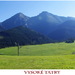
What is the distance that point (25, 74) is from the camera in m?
13.1

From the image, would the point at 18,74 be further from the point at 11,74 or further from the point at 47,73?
the point at 47,73

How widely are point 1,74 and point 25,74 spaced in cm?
147

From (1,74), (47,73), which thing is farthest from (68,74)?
(1,74)

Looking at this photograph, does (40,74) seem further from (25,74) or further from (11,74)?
(11,74)

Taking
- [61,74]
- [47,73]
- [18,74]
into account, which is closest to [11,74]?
[18,74]

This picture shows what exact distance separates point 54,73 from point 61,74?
578 mm

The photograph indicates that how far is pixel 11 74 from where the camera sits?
12.9 metres

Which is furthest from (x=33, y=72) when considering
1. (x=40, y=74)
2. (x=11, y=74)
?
(x=11, y=74)

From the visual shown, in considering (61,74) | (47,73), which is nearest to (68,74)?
(61,74)

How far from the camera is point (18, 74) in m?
12.9

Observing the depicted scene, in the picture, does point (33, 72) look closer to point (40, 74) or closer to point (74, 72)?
point (40, 74)

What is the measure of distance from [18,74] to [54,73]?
2282mm

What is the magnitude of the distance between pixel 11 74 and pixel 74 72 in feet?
12.9

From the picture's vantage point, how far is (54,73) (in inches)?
525
